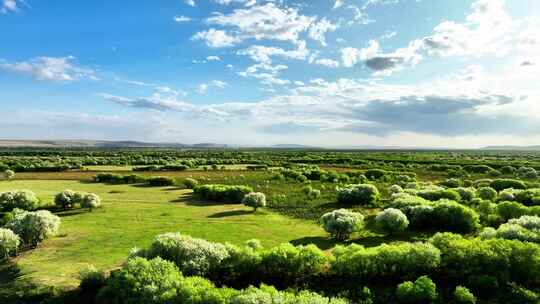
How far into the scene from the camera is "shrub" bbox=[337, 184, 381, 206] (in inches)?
1467

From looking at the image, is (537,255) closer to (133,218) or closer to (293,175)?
(133,218)

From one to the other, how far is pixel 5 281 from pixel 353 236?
20.9 metres

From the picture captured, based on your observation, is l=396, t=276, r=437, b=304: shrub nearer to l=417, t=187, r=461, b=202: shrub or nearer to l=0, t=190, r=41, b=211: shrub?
l=417, t=187, r=461, b=202: shrub

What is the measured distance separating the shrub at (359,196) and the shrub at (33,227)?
27914 mm

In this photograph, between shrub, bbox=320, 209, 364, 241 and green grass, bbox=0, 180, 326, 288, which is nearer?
green grass, bbox=0, 180, 326, 288

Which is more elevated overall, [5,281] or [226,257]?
[226,257]

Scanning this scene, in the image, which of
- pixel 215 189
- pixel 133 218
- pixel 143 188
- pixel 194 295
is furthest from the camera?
pixel 143 188

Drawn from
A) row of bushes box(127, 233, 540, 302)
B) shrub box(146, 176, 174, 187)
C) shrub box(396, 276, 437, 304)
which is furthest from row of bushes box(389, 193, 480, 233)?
shrub box(146, 176, 174, 187)

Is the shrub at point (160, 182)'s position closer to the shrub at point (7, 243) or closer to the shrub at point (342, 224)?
the shrub at point (7, 243)

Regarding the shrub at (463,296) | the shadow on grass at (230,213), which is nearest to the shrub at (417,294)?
the shrub at (463,296)

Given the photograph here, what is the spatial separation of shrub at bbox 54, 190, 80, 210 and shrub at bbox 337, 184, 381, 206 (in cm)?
2819

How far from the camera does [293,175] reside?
66.8 meters

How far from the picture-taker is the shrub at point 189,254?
16.1 m

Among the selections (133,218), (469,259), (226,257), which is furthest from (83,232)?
(469,259)
